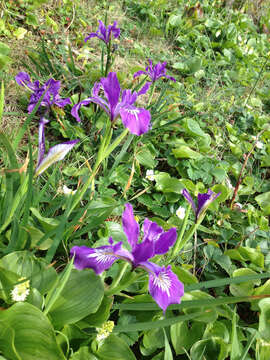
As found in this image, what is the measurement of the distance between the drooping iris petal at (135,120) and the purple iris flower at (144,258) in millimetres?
254

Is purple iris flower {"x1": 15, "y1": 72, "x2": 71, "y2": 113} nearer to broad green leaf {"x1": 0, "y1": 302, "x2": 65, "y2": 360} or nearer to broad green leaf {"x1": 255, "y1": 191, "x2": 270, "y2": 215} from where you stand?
broad green leaf {"x1": 0, "y1": 302, "x2": 65, "y2": 360}

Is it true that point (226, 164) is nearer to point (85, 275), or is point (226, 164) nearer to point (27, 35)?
point (85, 275)

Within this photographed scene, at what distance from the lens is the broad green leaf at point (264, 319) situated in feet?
4.39

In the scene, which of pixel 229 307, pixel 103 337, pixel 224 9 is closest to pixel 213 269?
pixel 229 307

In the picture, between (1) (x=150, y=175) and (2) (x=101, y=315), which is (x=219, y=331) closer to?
(2) (x=101, y=315)

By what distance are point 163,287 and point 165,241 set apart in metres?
0.14

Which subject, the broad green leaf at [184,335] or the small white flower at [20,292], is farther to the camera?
the broad green leaf at [184,335]

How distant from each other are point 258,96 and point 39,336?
3.08 meters

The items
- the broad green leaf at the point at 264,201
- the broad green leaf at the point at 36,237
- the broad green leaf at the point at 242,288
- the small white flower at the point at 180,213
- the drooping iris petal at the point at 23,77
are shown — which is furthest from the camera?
the broad green leaf at the point at 264,201

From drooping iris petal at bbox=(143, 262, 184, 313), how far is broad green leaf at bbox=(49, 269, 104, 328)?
18 centimetres

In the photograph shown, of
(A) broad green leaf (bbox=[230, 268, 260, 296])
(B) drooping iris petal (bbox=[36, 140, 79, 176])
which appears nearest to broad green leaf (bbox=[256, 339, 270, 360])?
(A) broad green leaf (bbox=[230, 268, 260, 296])

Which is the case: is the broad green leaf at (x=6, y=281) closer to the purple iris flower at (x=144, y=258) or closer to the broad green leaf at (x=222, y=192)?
the purple iris flower at (x=144, y=258)

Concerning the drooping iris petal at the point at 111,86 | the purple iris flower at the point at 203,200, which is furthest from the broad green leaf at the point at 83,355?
the drooping iris petal at the point at 111,86

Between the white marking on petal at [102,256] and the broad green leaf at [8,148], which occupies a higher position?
the broad green leaf at [8,148]
